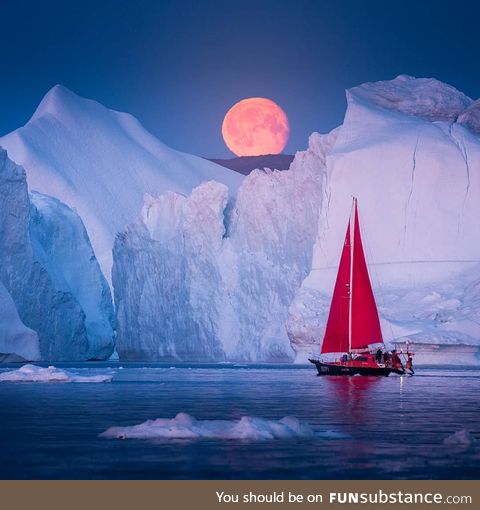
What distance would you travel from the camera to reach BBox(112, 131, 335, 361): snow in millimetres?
51812

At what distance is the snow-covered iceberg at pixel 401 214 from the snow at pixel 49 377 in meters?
17.1

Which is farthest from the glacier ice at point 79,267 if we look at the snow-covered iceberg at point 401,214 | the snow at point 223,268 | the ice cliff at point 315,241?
the snow-covered iceberg at point 401,214

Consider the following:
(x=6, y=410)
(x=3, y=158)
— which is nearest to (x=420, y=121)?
(x=3, y=158)

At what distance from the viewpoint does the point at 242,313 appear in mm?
51750

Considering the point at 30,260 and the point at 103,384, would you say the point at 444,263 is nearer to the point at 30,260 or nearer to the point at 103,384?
the point at 30,260

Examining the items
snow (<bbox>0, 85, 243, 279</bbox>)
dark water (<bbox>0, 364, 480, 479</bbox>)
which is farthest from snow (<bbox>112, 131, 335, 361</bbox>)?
snow (<bbox>0, 85, 243, 279</bbox>)

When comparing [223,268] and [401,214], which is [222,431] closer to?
[401,214]

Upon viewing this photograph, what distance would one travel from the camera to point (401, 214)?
47.8 meters

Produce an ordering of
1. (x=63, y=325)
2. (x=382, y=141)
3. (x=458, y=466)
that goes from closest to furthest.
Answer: (x=458, y=466) < (x=382, y=141) < (x=63, y=325)

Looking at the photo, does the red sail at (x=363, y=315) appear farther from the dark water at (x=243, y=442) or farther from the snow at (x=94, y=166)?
the snow at (x=94, y=166)

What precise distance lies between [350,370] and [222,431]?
2281 centimetres

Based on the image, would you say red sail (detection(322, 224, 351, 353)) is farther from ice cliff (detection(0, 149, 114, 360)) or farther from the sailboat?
ice cliff (detection(0, 149, 114, 360))

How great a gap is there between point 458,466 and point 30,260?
45699mm

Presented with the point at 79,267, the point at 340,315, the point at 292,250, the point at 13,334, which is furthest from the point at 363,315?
the point at 79,267
